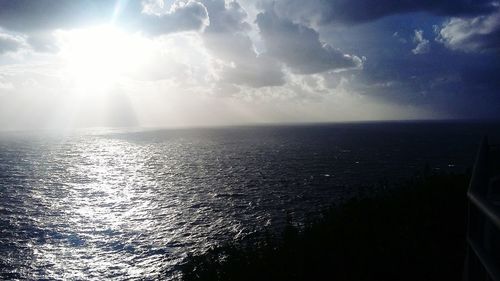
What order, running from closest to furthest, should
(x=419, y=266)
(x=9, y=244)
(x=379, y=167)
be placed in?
(x=419, y=266) → (x=9, y=244) → (x=379, y=167)

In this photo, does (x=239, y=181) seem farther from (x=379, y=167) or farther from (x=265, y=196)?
(x=379, y=167)

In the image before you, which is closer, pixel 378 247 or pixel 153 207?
pixel 378 247

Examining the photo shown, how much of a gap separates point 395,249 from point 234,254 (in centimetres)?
1325

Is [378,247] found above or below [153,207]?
above

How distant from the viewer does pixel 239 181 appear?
9175 centimetres

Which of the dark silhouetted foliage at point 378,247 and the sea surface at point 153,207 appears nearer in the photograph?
the dark silhouetted foliage at point 378,247

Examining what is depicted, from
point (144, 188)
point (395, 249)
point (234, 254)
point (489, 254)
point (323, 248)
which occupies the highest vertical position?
point (489, 254)

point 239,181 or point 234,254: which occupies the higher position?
point 234,254

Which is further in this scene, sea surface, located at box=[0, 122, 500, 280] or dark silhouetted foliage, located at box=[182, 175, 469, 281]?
sea surface, located at box=[0, 122, 500, 280]

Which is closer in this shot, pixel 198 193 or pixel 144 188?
pixel 198 193

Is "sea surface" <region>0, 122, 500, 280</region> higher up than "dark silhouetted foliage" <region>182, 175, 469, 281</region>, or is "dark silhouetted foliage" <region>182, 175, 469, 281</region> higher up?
"dark silhouetted foliage" <region>182, 175, 469, 281</region>

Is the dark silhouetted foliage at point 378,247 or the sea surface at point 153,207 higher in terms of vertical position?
the dark silhouetted foliage at point 378,247

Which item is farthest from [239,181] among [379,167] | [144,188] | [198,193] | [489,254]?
[489,254]

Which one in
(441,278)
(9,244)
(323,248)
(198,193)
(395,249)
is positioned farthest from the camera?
(198,193)
